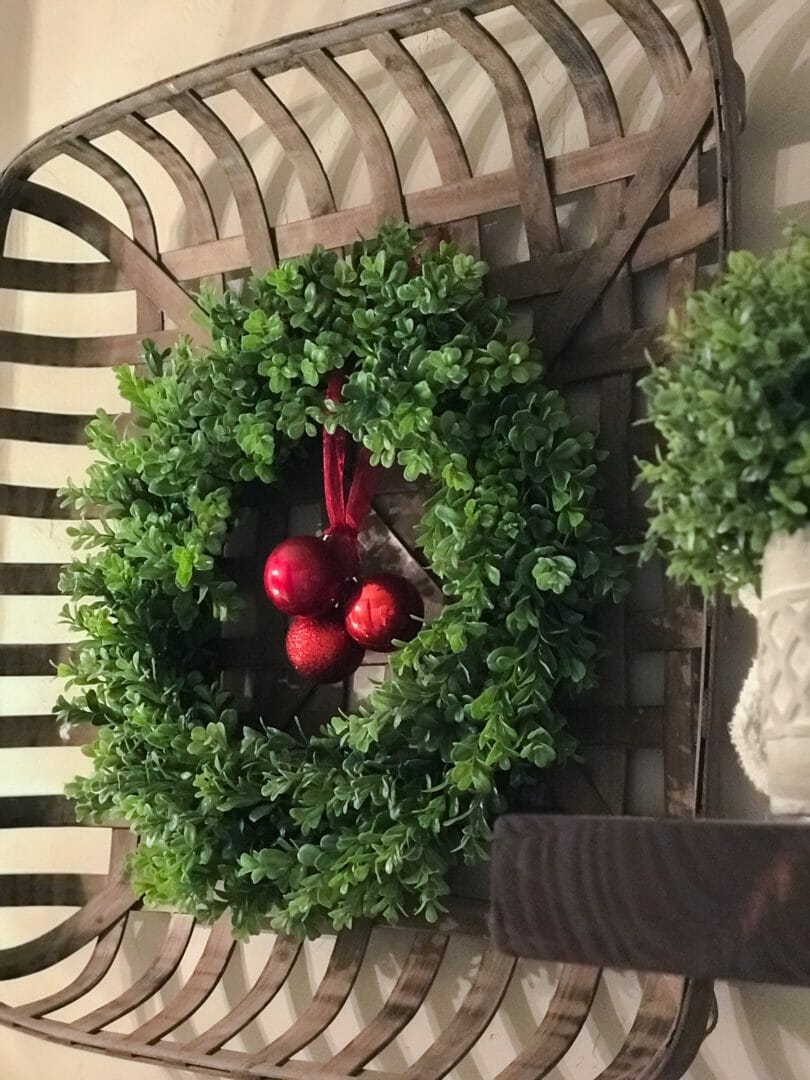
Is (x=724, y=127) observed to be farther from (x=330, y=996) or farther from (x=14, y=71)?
(x=14, y=71)

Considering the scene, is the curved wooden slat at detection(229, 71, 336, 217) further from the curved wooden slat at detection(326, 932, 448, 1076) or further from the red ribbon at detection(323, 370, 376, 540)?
the curved wooden slat at detection(326, 932, 448, 1076)

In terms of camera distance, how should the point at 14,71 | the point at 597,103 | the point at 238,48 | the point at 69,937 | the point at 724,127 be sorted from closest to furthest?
the point at 724,127
the point at 597,103
the point at 69,937
the point at 238,48
the point at 14,71

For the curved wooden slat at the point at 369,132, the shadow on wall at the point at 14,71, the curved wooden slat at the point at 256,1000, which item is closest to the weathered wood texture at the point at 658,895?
the curved wooden slat at the point at 256,1000

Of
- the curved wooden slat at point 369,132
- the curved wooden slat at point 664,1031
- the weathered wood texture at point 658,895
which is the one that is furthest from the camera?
the curved wooden slat at point 369,132

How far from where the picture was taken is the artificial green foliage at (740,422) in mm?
485

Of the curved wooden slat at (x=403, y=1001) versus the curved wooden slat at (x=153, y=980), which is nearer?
the curved wooden slat at (x=403, y=1001)

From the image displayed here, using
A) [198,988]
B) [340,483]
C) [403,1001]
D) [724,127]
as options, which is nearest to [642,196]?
[724,127]

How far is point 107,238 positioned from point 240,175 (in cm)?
20

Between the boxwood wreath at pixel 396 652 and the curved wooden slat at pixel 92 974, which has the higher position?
the boxwood wreath at pixel 396 652

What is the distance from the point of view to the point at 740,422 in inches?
19.2

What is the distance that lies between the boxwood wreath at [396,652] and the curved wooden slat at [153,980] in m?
0.10

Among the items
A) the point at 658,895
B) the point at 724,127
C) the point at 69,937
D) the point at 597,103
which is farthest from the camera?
the point at 69,937

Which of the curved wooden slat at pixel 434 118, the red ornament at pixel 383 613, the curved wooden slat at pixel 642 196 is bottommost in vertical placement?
the red ornament at pixel 383 613

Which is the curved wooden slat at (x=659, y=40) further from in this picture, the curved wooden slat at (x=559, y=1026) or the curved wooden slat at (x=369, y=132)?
the curved wooden slat at (x=559, y=1026)
